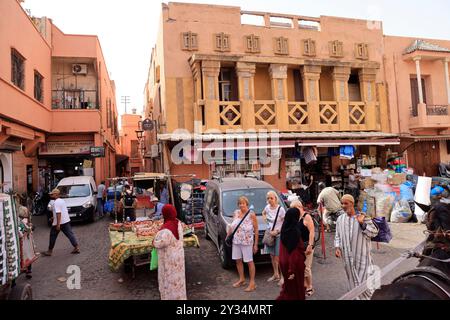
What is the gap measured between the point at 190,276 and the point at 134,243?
1.39 meters

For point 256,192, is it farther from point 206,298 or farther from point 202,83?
point 202,83

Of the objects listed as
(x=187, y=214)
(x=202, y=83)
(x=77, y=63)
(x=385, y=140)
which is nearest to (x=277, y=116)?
(x=202, y=83)

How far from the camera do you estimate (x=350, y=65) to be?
14.6m

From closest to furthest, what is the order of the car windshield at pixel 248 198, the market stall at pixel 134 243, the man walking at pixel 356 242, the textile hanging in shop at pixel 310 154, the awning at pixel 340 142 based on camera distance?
1. the man walking at pixel 356 242
2. the market stall at pixel 134 243
3. the car windshield at pixel 248 198
4. the awning at pixel 340 142
5. the textile hanging in shop at pixel 310 154

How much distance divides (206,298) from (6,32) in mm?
11439

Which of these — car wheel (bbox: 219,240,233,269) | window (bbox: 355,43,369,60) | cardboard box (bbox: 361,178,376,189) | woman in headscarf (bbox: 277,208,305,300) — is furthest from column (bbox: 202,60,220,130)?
woman in headscarf (bbox: 277,208,305,300)

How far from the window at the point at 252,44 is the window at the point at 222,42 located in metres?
0.92

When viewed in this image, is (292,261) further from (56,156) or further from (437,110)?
(56,156)

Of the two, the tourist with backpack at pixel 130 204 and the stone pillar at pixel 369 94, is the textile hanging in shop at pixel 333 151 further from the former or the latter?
the tourist with backpack at pixel 130 204

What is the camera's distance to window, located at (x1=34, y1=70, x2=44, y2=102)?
1461 cm

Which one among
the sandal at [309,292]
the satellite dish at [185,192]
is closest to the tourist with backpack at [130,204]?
the satellite dish at [185,192]

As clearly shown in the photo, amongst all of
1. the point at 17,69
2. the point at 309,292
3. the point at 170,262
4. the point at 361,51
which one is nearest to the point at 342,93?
the point at 361,51

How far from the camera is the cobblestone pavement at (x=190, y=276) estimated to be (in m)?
5.52

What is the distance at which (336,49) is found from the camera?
50.3ft
